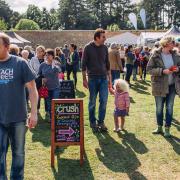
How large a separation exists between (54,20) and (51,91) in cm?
8904

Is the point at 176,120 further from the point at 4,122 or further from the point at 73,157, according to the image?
the point at 4,122

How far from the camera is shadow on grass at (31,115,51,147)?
7836mm

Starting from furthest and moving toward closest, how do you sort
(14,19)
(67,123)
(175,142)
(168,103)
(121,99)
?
1. (14,19)
2. (121,99)
3. (168,103)
4. (175,142)
5. (67,123)

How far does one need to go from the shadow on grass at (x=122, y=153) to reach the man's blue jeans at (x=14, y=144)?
5.78ft

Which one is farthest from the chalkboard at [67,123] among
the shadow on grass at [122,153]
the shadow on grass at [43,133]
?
the shadow on grass at [43,133]

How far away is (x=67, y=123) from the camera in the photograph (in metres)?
6.40

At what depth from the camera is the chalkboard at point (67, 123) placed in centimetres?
636

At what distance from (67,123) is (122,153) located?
1.22 meters

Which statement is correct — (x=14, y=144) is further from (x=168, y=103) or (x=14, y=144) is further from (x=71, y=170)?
(x=168, y=103)

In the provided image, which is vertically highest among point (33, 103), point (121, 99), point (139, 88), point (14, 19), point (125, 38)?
point (14, 19)

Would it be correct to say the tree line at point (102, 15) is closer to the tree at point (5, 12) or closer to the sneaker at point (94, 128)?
the tree at point (5, 12)

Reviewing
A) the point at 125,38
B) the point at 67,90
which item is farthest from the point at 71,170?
the point at 125,38

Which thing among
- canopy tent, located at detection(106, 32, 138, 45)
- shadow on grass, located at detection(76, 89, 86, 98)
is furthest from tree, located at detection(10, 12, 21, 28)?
shadow on grass, located at detection(76, 89, 86, 98)

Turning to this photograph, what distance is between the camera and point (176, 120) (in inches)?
383
